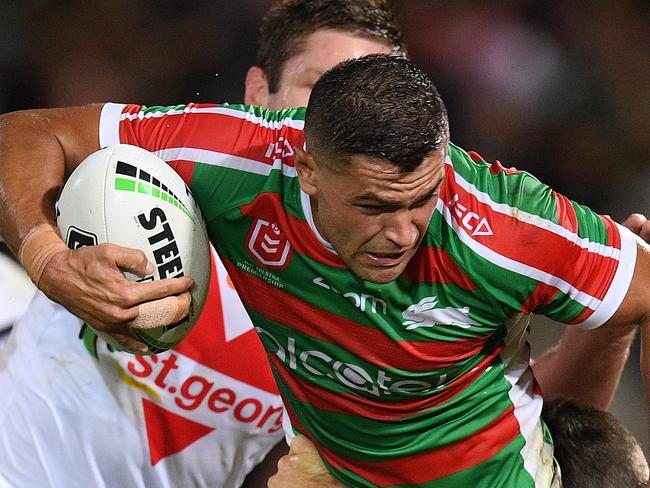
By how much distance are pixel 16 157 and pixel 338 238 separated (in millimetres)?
671

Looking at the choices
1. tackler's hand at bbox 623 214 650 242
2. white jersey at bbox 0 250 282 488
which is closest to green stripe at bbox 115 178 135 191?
white jersey at bbox 0 250 282 488

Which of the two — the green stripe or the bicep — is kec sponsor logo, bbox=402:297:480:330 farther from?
the bicep

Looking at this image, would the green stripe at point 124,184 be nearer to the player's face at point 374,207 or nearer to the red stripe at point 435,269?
the player's face at point 374,207

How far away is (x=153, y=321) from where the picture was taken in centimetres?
162

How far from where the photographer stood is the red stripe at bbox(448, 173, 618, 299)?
1650 mm

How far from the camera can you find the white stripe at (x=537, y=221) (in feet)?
5.44

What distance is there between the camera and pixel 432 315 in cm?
175

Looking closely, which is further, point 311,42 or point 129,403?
point 311,42

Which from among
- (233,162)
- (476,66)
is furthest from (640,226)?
(476,66)

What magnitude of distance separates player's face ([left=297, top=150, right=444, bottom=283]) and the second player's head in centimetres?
86

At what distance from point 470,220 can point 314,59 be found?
3.41 feet

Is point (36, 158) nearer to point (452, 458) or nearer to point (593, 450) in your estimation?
point (452, 458)

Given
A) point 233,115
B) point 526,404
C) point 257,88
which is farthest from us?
point 257,88

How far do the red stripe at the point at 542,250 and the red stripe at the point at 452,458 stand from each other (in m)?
0.43
